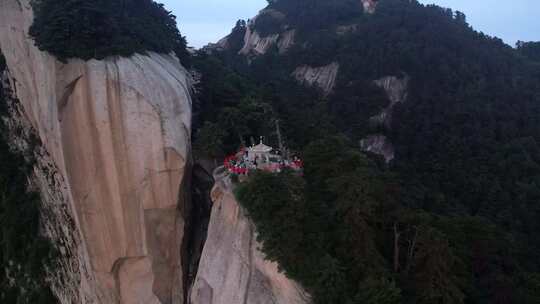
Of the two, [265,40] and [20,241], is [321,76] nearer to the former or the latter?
[265,40]

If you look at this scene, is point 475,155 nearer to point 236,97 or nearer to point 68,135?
point 236,97

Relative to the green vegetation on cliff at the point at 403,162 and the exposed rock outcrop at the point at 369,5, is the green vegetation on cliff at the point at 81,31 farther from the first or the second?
the exposed rock outcrop at the point at 369,5

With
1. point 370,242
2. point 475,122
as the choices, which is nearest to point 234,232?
point 370,242

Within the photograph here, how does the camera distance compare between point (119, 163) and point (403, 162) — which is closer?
point (119, 163)

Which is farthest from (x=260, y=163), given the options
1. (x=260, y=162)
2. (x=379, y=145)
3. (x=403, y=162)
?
(x=379, y=145)

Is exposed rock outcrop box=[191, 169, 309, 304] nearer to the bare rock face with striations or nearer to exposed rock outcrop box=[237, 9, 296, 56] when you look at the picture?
the bare rock face with striations

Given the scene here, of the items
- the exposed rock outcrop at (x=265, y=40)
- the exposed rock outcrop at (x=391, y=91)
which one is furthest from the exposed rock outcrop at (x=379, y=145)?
the exposed rock outcrop at (x=265, y=40)
